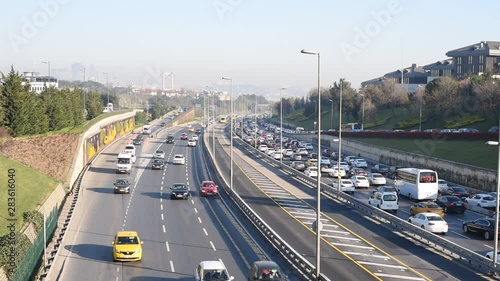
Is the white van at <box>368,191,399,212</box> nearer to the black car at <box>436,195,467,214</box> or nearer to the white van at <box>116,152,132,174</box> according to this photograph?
the black car at <box>436,195,467,214</box>

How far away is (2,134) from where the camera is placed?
2053 inches

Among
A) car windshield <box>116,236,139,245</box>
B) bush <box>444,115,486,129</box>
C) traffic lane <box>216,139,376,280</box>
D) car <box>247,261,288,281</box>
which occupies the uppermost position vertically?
bush <box>444,115,486,129</box>

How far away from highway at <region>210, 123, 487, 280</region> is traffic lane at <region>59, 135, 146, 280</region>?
9.33 metres

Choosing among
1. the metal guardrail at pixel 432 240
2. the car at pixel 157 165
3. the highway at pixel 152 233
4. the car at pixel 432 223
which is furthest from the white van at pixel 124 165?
the car at pixel 432 223

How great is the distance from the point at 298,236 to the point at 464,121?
2505 inches

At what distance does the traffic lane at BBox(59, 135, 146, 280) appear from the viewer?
28.8 metres

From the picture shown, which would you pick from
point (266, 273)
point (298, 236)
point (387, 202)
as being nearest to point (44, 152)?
point (298, 236)

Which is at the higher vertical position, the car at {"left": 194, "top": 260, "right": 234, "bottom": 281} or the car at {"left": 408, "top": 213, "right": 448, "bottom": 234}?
the car at {"left": 194, "top": 260, "right": 234, "bottom": 281}

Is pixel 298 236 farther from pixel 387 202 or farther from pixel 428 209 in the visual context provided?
pixel 387 202

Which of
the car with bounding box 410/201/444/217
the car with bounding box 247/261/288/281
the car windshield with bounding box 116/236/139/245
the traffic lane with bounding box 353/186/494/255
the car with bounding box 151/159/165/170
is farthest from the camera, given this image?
the car with bounding box 151/159/165/170

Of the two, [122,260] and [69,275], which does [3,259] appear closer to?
[69,275]

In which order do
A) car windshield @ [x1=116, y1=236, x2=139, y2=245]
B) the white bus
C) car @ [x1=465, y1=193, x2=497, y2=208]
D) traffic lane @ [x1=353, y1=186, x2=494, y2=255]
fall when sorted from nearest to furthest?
1. car windshield @ [x1=116, y1=236, x2=139, y2=245]
2. traffic lane @ [x1=353, y1=186, x2=494, y2=255]
3. car @ [x1=465, y1=193, x2=497, y2=208]
4. the white bus

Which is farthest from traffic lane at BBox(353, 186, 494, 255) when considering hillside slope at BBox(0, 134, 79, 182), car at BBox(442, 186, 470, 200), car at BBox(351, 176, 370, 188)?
hillside slope at BBox(0, 134, 79, 182)

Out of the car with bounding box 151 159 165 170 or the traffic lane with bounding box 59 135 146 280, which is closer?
the traffic lane with bounding box 59 135 146 280
